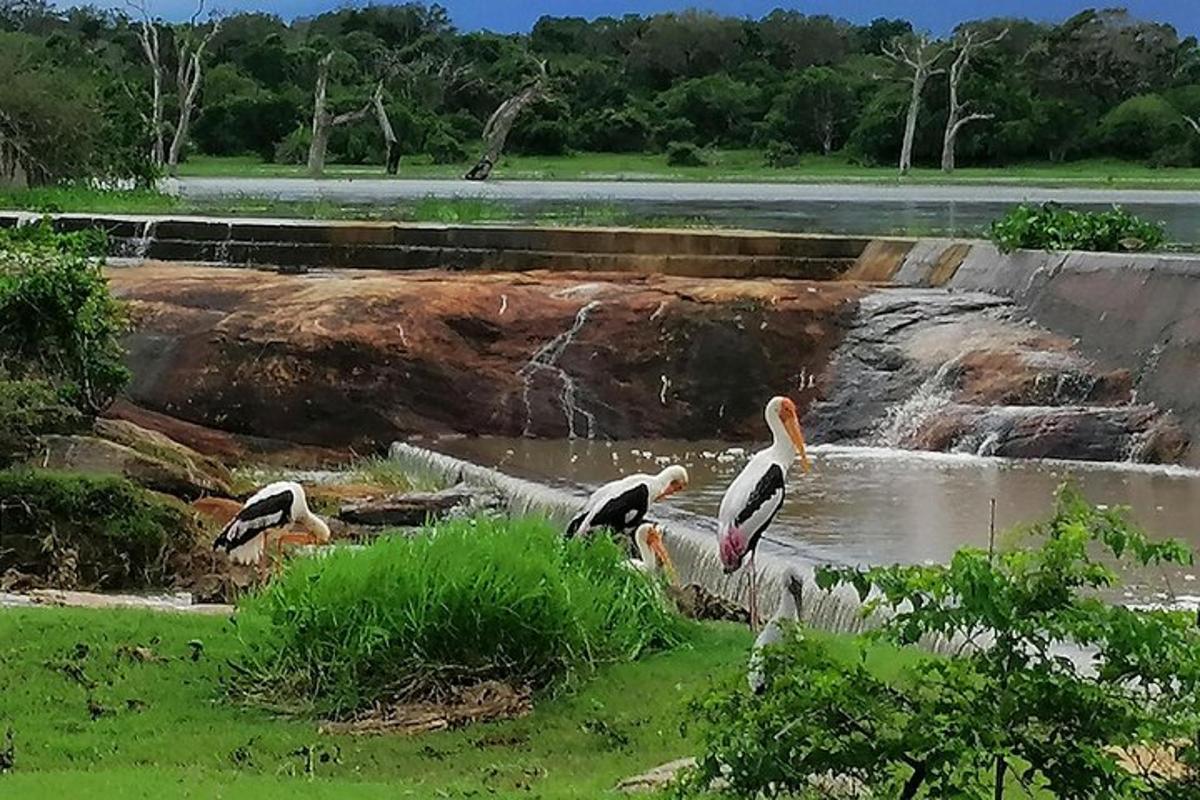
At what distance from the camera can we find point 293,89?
66.6 m

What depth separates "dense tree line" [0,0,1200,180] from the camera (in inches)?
2391

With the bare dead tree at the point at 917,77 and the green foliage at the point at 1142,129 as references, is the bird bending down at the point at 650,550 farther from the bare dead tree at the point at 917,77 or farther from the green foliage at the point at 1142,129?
the green foliage at the point at 1142,129

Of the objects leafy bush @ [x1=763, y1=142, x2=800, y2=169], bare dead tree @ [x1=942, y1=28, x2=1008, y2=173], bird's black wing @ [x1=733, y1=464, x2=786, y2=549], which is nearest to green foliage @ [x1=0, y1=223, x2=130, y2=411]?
bird's black wing @ [x1=733, y1=464, x2=786, y2=549]

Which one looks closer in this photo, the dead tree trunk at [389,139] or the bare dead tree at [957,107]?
the dead tree trunk at [389,139]

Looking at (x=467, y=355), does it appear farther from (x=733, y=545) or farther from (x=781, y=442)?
(x=733, y=545)

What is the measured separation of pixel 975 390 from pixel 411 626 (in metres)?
9.68

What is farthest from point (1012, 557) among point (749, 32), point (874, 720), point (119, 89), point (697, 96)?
point (749, 32)

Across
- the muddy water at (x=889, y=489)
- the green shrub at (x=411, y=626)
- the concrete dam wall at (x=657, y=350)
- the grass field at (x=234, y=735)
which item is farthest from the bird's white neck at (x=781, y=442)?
the concrete dam wall at (x=657, y=350)

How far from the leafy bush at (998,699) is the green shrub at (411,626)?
286 centimetres

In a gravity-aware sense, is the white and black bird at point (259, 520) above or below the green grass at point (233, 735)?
below

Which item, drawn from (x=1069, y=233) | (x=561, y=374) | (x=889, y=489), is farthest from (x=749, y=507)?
(x=1069, y=233)

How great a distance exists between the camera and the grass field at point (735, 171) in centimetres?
5375

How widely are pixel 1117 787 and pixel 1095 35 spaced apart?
66999 mm

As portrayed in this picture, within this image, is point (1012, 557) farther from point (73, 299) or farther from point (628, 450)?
point (628, 450)
